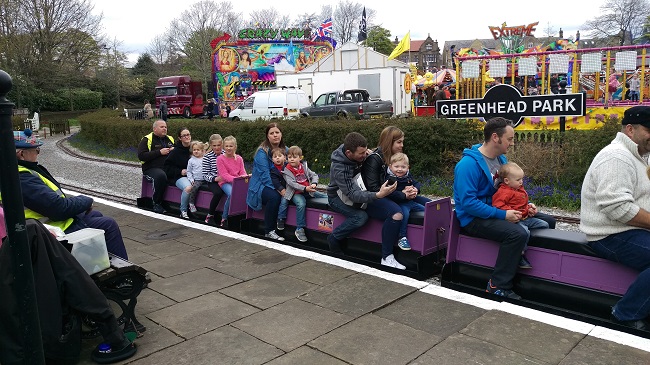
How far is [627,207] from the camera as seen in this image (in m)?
3.59

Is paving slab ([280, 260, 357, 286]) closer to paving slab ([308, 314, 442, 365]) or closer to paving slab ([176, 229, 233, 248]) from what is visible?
paving slab ([308, 314, 442, 365])

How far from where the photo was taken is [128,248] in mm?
6562

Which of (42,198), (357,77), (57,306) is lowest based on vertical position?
(57,306)

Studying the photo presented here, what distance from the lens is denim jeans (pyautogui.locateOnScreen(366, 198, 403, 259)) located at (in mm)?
5223

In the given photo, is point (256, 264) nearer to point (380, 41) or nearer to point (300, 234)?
point (300, 234)

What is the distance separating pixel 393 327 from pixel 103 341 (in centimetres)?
224

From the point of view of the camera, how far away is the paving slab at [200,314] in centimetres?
411

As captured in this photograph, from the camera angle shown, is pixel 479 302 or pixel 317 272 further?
pixel 317 272

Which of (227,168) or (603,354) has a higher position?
(227,168)

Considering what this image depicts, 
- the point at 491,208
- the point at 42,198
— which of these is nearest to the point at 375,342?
the point at 491,208

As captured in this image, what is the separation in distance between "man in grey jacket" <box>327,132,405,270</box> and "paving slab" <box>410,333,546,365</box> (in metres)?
1.65

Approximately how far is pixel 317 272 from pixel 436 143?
582 centimetres

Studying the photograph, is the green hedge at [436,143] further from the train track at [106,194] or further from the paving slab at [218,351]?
the paving slab at [218,351]

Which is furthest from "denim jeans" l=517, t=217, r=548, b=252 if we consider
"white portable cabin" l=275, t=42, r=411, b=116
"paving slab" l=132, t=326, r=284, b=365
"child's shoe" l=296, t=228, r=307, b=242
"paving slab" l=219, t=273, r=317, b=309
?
"white portable cabin" l=275, t=42, r=411, b=116
